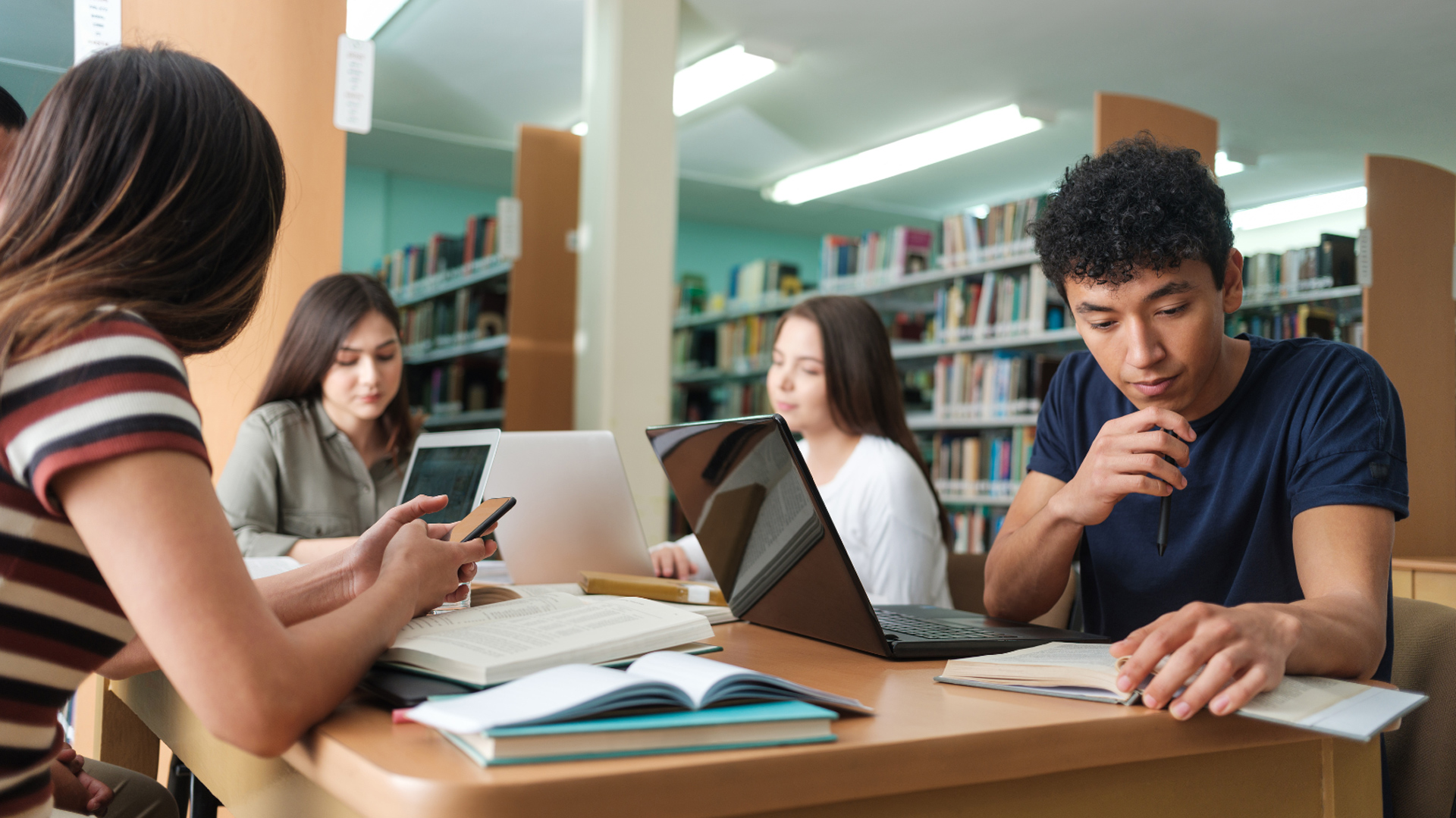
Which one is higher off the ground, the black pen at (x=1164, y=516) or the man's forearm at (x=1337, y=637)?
the black pen at (x=1164, y=516)

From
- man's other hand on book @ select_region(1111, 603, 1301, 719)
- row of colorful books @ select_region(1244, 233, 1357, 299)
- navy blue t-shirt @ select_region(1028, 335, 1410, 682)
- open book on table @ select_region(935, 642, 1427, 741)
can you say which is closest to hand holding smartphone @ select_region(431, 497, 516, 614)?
open book on table @ select_region(935, 642, 1427, 741)

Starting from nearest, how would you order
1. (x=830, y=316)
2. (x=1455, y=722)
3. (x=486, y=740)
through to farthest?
(x=486, y=740)
(x=1455, y=722)
(x=830, y=316)

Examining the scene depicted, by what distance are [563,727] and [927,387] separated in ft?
Result: 15.7

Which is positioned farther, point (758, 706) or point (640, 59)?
point (640, 59)

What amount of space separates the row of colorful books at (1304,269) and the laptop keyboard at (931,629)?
3.53m

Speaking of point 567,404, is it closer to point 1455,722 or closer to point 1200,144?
point 1200,144

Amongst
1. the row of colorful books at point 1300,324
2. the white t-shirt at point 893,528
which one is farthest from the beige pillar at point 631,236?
the row of colorful books at point 1300,324

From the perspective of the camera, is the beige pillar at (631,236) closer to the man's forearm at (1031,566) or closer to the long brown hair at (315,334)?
the long brown hair at (315,334)

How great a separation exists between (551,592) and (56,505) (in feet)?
2.25

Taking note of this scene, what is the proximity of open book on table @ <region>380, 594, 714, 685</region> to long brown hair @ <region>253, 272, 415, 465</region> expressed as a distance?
1514 millimetres

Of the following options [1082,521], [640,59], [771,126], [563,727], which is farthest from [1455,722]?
[771,126]

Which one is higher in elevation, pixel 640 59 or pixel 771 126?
pixel 771 126

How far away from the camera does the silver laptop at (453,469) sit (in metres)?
1.38

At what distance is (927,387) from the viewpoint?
17.1ft
